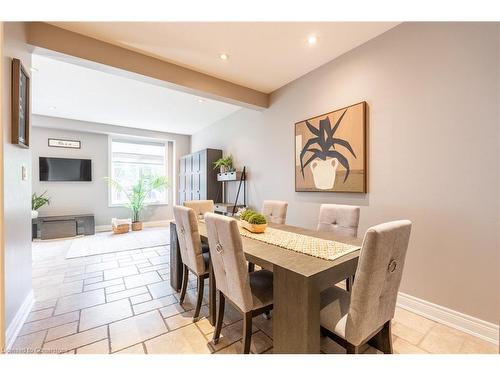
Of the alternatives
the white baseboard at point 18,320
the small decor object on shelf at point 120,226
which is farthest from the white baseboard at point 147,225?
the white baseboard at point 18,320

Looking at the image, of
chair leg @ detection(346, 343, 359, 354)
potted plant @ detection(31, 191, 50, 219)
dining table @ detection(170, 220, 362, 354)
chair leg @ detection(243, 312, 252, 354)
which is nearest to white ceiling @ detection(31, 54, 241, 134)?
potted plant @ detection(31, 191, 50, 219)

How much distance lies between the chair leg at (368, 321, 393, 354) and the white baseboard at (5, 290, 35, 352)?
245 cm

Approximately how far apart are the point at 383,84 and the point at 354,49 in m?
0.56

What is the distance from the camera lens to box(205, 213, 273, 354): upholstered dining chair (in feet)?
4.10

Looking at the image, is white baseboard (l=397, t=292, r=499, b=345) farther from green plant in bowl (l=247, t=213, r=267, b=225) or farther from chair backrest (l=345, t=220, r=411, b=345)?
green plant in bowl (l=247, t=213, r=267, b=225)

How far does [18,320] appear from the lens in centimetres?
168

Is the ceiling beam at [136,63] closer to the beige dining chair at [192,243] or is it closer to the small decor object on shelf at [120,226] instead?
the beige dining chair at [192,243]

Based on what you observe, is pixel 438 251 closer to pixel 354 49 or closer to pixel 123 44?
pixel 354 49

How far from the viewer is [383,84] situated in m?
2.12

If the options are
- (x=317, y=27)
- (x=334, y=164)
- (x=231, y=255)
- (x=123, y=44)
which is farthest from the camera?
(x=334, y=164)

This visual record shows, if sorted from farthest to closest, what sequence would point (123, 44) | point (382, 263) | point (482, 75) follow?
point (123, 44), point (482, 75), point (382, 263)

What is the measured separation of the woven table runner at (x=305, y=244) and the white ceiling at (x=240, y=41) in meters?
1.88
